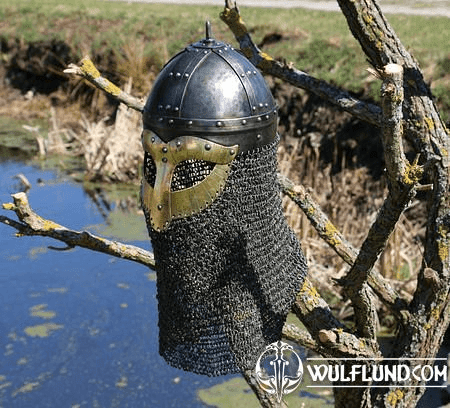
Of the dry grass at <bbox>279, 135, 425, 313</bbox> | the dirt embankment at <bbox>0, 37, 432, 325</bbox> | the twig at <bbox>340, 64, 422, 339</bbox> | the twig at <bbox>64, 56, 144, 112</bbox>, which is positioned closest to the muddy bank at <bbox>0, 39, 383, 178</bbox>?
the dirt embankment at <bbox>0, 37, 432, 325</bbox>

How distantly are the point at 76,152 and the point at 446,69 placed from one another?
16.4 feet

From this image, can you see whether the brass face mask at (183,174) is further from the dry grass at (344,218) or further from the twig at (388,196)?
the dry grass at (344,218)

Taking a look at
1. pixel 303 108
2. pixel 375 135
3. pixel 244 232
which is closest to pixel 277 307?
pixel 244 232

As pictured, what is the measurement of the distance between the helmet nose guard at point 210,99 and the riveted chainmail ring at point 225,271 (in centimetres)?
12

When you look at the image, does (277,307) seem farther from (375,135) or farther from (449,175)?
(375,135)

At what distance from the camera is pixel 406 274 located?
22.5 feet

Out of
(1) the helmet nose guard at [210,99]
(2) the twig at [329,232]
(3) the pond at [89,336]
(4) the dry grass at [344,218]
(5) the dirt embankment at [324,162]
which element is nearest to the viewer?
(1) the helmet nose guard at [210,99]

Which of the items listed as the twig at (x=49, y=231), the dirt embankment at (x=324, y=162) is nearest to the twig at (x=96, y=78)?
the twig at (x=49, y=231)

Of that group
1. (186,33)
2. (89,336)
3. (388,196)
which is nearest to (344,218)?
(89,336)

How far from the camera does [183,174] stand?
2658mm

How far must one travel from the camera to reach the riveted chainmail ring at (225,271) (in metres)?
2.72

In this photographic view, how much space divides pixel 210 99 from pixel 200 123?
0.08 metres

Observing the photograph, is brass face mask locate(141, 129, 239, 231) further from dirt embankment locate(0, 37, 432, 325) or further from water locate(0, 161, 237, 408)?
water locate(0, 161, 237, 408)

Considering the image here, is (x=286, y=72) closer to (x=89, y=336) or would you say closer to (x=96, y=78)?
(x=96, y=78)
